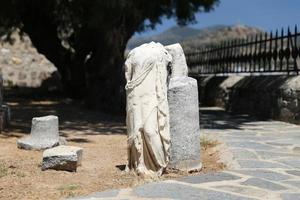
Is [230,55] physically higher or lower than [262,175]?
higher

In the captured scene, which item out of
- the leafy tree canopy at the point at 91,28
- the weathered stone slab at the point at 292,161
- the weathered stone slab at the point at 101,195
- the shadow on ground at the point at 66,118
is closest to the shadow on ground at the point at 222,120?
the shadow on ground at the point at 66,118

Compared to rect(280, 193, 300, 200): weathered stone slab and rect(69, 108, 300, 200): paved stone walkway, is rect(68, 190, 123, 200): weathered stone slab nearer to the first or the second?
rect(69, 108, 300, 200): paved stone walkway

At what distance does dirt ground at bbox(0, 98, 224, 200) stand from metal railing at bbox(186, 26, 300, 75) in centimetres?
431

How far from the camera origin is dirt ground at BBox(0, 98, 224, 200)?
5695 mm

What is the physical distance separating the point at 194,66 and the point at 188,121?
15.2 meters

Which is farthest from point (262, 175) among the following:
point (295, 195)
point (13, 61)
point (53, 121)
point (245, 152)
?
point (13, 61)

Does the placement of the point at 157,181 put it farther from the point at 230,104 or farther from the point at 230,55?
the point at 230,55

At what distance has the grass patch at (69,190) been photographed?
5411 millimetres

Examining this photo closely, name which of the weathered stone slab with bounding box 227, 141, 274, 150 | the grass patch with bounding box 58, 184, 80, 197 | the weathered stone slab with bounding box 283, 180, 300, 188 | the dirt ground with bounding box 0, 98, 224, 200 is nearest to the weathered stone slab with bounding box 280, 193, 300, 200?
the weathered stone slab with bounding box 283, 180, 300, 188

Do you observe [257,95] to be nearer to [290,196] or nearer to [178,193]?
[290,196]

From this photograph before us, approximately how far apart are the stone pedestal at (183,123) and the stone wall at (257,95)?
5738 millimetres

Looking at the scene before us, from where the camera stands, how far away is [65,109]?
49.5 feet

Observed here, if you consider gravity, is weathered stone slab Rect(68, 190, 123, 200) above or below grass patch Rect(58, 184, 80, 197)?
above

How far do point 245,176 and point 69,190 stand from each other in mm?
2055
